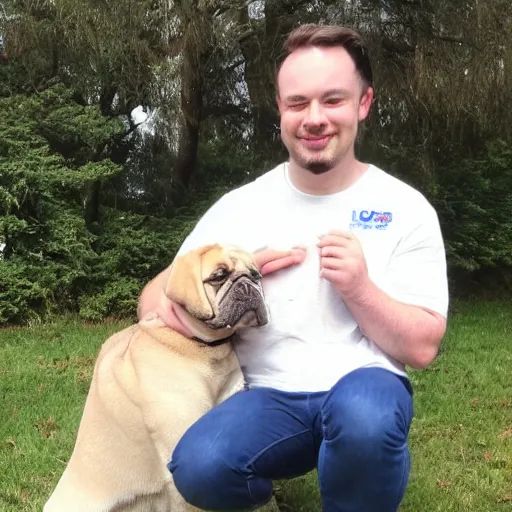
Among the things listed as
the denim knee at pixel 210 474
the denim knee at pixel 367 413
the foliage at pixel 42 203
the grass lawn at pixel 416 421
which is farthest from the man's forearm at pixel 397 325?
the foliage at pixel 42 203

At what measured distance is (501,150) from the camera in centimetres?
1162

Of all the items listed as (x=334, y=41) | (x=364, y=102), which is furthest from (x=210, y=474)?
(x=334, y=41)

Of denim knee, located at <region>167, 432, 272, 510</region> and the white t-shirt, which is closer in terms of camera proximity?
denim knee, located at <region>167, 432, 272, 510</region>

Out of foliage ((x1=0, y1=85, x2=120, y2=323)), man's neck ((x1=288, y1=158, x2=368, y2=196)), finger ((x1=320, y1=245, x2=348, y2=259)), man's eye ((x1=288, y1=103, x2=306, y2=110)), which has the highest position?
man's eye ((x1=288, y1=103, x2=306, y2=110))

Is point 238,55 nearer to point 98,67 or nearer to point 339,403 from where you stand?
point 98,67

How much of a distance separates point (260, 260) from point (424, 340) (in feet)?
1.93

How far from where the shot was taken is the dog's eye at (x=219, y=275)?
223cm

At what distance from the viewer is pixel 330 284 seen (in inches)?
89.1

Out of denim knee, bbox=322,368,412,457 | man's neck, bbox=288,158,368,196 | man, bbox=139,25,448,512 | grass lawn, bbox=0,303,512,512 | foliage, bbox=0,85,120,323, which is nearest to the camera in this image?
denim knee, bbox=322,368,412,457

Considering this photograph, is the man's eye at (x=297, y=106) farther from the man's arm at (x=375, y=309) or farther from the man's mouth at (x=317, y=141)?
the man's arm at (x=375, y=309)

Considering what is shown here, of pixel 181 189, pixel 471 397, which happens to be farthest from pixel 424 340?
pixel 181 189

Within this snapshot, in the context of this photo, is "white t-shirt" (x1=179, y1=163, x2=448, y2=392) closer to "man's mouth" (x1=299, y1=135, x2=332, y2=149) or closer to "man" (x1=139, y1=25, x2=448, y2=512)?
"man" (x1=139, y1=25, x2=448, y2=512)

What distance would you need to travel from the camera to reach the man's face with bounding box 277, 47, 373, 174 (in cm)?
226

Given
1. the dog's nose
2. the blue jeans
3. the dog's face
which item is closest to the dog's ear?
the dog's face
